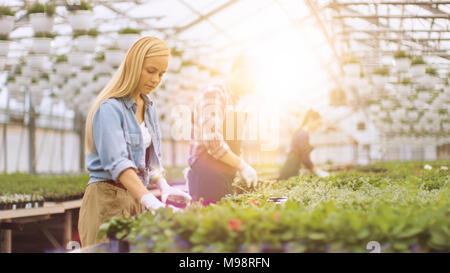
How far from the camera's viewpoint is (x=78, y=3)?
4.81 metres

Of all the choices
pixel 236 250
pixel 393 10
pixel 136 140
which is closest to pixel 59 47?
pixel 393 10

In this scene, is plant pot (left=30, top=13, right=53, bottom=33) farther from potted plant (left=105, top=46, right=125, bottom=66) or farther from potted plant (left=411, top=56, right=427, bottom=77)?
potted plant (left=411, top=56, right=427, bottom=77)

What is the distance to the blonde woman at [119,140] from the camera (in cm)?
153

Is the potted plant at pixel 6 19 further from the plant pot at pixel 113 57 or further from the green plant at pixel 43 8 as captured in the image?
the plant pot at pixel 113 57

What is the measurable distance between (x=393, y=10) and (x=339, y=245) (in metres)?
10.1

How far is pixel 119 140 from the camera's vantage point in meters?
1.55

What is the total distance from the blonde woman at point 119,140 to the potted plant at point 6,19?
3.82 meters

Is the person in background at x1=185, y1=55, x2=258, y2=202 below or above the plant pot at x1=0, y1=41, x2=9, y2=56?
below

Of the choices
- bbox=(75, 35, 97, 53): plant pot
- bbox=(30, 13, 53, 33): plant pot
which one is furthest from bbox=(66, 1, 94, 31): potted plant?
bbox=(75, 35, 97, 53): plant pot

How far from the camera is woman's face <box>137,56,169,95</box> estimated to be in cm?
165

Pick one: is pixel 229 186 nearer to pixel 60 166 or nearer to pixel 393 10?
pixel 393 10

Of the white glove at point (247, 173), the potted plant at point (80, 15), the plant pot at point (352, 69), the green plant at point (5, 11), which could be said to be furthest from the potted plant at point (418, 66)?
the green plant at point (5, 11)

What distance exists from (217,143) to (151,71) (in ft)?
1.99

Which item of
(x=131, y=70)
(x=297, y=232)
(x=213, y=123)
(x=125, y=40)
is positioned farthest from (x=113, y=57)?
(x=297, y=232)
